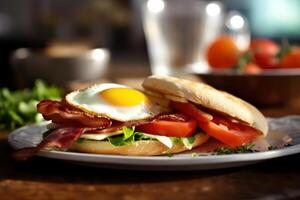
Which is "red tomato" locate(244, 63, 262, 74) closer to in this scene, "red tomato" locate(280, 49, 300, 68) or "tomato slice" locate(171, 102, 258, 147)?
"red tomato" locate(280, 49, 300, 68)

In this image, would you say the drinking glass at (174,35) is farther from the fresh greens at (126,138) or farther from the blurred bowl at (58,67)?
the fresh greens at (126,138)

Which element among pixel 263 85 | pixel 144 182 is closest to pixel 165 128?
pixel 144 182

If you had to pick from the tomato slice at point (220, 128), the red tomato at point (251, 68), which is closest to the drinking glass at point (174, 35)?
the red tomato at point (251, 68)

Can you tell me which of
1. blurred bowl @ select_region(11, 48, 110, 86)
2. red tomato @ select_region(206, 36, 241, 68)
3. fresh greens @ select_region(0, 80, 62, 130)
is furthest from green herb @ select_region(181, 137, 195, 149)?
blurred bowl @ select_region(11, 48, 110, 86)

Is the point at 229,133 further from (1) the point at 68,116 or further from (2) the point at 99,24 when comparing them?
(2) the point at 99,24

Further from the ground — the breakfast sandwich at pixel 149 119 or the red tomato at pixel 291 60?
the breakfast sandwich at pixel 149 119
